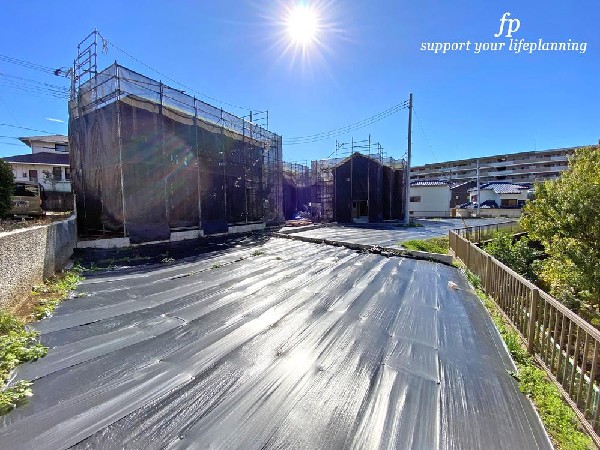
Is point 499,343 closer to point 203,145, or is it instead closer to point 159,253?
point 159,253

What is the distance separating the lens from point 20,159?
23.0m

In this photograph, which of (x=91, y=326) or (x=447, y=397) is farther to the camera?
(x=91, y=326)

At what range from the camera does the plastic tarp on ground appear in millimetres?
1873

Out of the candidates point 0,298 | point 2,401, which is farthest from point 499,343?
point 0,298

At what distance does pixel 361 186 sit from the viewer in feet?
73.8

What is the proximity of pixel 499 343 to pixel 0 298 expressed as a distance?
6.03 m

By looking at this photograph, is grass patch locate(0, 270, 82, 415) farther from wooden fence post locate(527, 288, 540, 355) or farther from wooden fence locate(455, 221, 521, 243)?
wooden fence locate(455, 221, 521, 243)

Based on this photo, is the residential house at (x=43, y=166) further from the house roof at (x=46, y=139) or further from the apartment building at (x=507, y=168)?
the apartment building at (x=507, y=168)

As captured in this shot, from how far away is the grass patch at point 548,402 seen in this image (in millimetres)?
1954

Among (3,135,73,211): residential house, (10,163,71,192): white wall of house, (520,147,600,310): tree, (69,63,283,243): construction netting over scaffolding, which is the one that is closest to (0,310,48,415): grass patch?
(69,63,283,243): construction netting over scaffolding

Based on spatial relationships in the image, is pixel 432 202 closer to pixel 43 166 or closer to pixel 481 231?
pixel 481 231

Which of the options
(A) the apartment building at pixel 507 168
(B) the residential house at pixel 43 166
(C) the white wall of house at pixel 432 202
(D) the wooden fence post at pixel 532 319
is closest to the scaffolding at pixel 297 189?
(C) the white wall of house at pixel 432 202

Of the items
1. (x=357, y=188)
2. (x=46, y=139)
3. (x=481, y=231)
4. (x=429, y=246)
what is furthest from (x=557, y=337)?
(x=46, y=139)

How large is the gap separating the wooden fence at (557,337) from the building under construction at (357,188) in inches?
703
